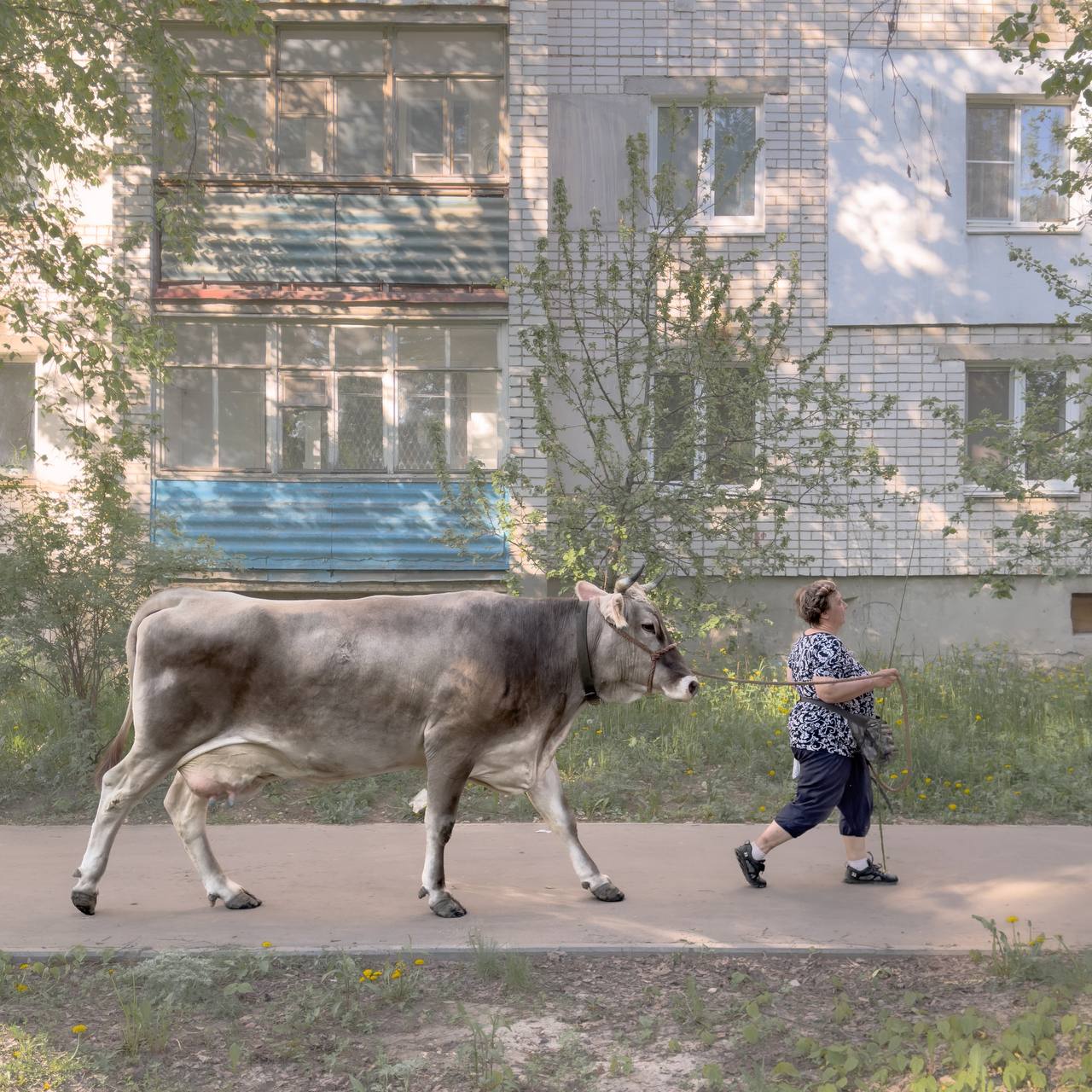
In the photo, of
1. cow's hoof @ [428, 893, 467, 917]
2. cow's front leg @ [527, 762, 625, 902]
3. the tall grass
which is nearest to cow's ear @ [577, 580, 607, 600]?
cow's front leg @ [527, 762, 625, 902]

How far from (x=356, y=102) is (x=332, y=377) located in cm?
356

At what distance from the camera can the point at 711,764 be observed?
994cm

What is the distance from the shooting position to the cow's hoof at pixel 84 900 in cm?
645

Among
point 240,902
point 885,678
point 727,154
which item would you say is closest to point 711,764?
point 885,678

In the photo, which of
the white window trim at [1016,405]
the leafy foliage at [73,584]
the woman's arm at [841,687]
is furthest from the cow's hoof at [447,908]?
the white window trim at [1016,405]

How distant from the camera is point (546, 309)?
39.6 feet

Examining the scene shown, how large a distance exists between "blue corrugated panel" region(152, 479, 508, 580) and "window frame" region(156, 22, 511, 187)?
384 cm

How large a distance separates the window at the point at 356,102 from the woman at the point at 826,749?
10973mm

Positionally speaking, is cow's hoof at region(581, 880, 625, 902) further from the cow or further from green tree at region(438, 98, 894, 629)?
green tree at region(438, 98, 894, 629)

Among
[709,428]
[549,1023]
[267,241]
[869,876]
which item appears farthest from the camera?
[267,241]

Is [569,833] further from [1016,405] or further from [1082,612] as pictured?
[1016,405]

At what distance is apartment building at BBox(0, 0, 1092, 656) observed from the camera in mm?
16328

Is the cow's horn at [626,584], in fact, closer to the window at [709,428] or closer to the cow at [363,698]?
the cow at [363,698]

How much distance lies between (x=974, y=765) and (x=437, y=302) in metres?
9.34
